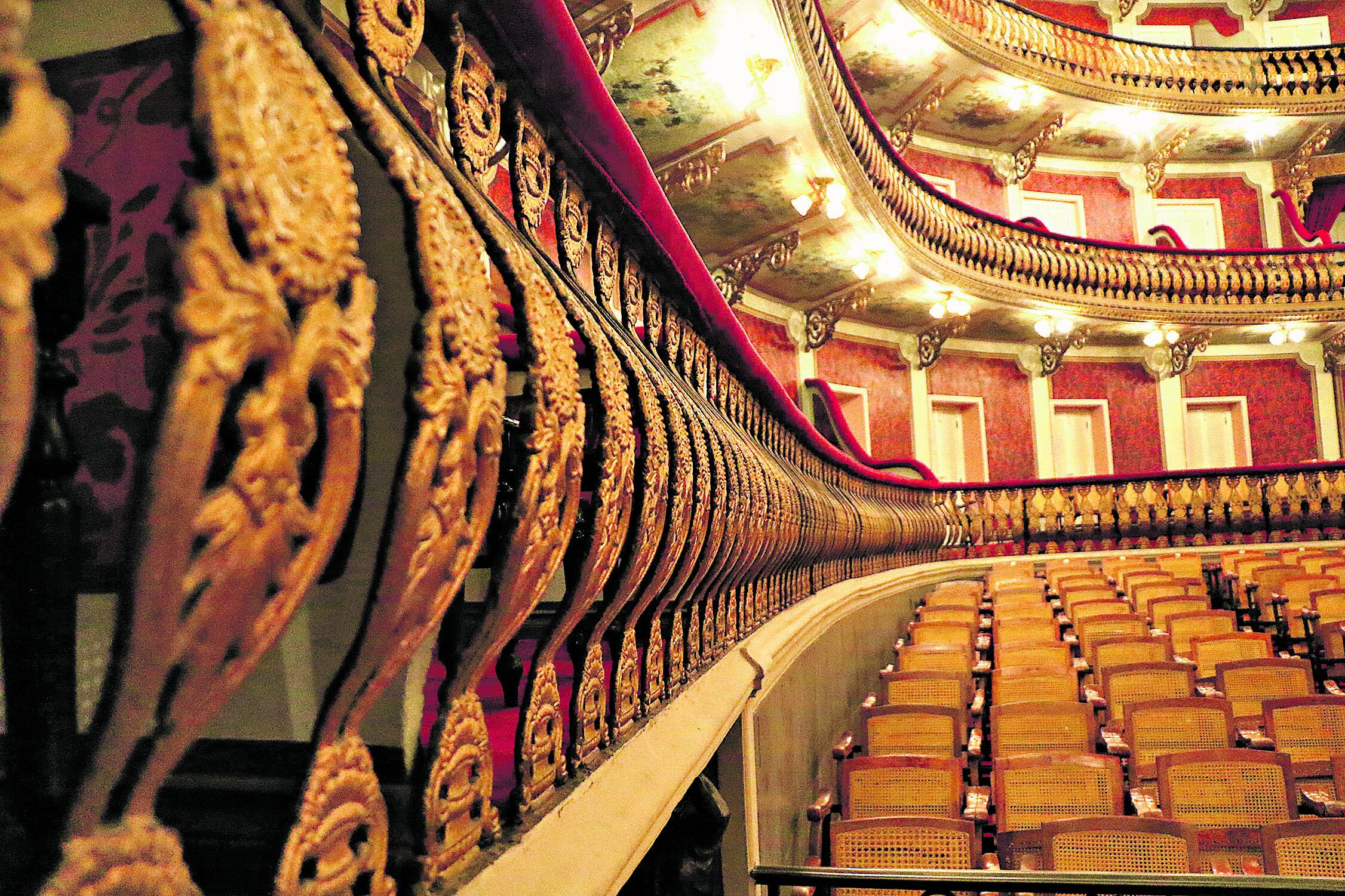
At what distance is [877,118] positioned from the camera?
14.2 metres

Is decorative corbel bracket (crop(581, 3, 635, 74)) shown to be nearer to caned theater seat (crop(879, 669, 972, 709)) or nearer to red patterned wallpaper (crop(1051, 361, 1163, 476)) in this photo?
caned theater seat (crop(879, 669, 972, 709))

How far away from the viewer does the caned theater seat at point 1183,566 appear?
8.80 m

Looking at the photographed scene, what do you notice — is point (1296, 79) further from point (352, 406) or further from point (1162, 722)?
point (352, 406)

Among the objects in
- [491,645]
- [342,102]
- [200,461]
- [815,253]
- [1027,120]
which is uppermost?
[1027,120]

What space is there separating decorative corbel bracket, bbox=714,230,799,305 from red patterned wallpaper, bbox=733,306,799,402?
753 mm

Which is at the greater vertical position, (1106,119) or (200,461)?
(1106,119)

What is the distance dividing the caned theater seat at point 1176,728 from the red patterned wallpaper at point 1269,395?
44.6ft

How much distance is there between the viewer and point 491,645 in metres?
0.78

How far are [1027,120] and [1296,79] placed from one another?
444 cm

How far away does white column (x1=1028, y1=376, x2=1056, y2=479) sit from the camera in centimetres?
1500

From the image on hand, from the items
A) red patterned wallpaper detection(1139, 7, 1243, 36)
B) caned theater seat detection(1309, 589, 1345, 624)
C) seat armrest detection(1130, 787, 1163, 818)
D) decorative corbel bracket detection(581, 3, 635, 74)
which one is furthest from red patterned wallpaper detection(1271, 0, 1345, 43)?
seat armrest detection(1130, 787, 1163, 818)

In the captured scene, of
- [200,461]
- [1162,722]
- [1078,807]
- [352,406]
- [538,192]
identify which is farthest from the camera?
[1162,722]

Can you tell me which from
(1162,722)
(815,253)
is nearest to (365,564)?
(1162,722)

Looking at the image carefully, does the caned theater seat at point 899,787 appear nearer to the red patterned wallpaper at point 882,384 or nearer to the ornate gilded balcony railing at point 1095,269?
the ornate gilded balcony railing at point 1095,269
